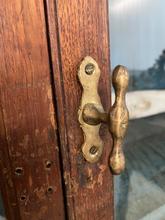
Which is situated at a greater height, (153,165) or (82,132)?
(82,132)

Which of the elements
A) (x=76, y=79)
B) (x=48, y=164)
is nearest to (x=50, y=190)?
(x=48, y=164)

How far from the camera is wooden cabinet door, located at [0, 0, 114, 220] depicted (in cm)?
31

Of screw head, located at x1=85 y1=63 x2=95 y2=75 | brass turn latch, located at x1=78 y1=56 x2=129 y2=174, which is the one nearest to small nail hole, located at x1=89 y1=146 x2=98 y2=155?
brass turn latch, located at x1=78 y1=56 x2=129 y2=174

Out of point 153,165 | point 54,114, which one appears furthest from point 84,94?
point 153,165

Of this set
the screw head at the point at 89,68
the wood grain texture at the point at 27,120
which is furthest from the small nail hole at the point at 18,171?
the screw head at the point at 89,68

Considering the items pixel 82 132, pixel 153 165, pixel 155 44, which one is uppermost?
pixel 155 44

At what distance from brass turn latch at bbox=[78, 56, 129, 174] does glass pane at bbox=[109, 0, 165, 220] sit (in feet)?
0.28

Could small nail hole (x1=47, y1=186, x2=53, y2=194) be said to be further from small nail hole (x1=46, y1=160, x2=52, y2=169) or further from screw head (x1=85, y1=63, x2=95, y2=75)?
screw head (x1=85, y1=63, x2=95, y2=75)

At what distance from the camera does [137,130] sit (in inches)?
19.5

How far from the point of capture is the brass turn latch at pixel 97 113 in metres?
0.33

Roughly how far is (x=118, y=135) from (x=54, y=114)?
8 centimetres

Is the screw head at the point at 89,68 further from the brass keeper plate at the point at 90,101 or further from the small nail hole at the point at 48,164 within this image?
the small nail hole at the point at 48,164

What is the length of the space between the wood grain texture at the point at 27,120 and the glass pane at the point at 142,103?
138 millimetres

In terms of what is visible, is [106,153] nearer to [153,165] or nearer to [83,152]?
[83,152]
